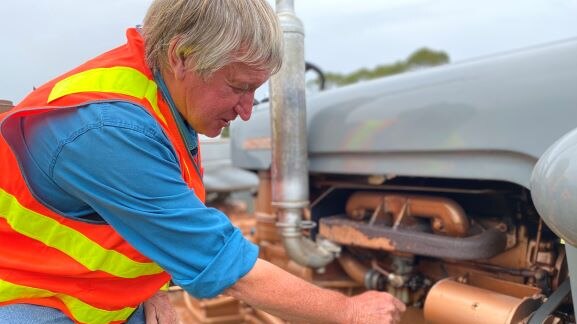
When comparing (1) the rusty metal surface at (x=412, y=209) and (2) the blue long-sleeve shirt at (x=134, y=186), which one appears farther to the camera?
(1) the rusty metal surface at (x=412, y=209)

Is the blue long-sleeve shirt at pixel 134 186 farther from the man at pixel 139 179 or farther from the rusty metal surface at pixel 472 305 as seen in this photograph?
the rusty metal surface at pixel 472 305

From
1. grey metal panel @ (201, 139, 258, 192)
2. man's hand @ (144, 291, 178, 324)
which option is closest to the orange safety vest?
man's hand @ (144, 291, 178, 324)

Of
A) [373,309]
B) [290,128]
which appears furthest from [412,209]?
[373,309]

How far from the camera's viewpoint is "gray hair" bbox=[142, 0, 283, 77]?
3.41ft

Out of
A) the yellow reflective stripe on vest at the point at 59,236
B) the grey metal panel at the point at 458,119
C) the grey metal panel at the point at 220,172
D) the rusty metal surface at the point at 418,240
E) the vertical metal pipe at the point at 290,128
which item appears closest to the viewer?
the yellow reflective stripe on vest at the point at 59,236

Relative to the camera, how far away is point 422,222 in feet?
6.35

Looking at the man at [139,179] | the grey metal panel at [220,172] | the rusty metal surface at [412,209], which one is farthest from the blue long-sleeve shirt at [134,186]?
the grey metal panel at [220,172]

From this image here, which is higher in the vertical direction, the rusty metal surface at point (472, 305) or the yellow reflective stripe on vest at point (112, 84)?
the yellow reflective stripe on vest at point (112, 84)

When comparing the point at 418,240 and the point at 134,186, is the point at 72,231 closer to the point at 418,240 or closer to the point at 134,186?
the point at 134,186

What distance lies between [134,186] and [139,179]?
0.01m

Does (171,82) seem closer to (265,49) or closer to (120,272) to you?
(265,49)

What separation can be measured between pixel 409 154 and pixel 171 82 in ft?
2.78

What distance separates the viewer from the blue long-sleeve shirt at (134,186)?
1.00m

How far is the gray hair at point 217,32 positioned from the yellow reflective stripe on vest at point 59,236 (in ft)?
1.27
